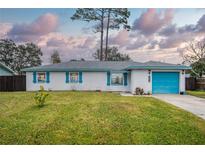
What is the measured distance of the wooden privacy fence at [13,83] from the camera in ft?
53.3

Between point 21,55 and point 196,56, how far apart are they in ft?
59.7

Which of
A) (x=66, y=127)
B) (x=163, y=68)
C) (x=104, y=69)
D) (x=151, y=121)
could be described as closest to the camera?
(x=66, y=127)

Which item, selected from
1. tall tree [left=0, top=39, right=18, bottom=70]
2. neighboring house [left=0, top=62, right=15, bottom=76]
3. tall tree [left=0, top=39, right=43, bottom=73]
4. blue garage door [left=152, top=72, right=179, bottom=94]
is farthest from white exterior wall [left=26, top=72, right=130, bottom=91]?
tall tree [left=0, top=39, right=43, bottom=73]

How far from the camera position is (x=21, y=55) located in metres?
24.0

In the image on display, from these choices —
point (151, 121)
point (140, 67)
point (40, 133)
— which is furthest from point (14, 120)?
point (140, 67)

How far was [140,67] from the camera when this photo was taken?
46.2 feet

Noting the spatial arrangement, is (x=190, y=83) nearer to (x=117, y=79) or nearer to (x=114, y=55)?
(x=117, y=79)

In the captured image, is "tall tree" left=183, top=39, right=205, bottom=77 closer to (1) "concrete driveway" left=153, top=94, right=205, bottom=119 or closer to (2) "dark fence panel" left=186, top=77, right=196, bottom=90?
(2) "dark fence panel" left=186, top=77, right=196, bottom=90

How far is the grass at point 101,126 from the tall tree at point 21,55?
1643 centimetres

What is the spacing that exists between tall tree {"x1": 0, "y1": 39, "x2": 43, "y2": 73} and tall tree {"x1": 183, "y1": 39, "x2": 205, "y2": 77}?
15.0 m

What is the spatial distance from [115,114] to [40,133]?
8.47ft

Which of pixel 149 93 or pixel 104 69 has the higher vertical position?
pixel 104 69

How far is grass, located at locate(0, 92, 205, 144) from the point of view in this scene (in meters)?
5.29
